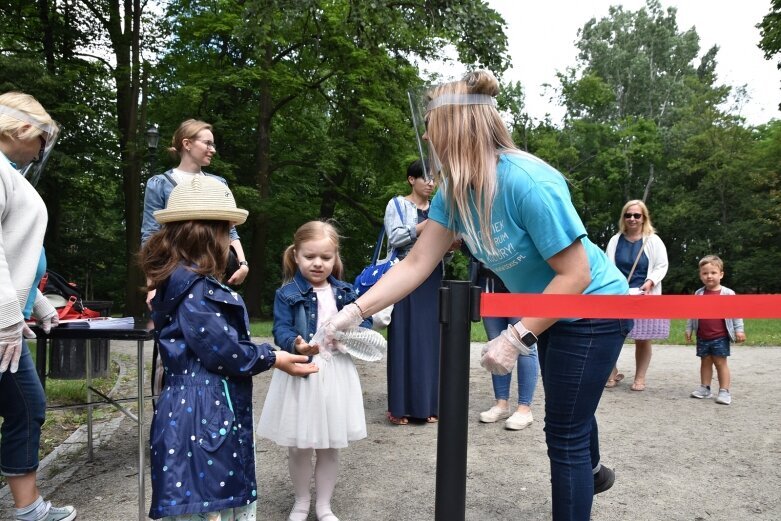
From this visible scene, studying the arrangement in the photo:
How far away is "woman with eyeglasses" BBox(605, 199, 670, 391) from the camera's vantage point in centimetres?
612

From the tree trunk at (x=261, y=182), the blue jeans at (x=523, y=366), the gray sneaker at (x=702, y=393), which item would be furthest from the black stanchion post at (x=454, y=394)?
the tree trunk at (x=261, y=182)

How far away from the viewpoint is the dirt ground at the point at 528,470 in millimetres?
3291

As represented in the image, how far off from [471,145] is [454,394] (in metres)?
0.85

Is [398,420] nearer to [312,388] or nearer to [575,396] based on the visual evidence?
[312,388]

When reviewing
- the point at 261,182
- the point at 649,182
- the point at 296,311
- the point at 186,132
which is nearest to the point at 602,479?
the point at 296,311

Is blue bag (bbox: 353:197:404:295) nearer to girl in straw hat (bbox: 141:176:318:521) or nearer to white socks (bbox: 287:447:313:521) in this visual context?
white socks (bbox: 287:447:313:521)

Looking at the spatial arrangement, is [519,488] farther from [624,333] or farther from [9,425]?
[9,425]

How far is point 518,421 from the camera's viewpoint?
4.73 meters

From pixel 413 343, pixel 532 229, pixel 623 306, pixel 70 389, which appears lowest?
pixel 70 389

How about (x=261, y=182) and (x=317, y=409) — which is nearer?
(x=317, y=409)

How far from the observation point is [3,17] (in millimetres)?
16859

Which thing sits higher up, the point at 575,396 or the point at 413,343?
the point at 575,396

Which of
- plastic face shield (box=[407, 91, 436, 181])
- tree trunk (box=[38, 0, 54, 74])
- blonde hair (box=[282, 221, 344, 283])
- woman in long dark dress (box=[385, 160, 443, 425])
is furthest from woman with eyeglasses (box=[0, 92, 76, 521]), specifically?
tree trunk (box=[38, 0, 54, 74])

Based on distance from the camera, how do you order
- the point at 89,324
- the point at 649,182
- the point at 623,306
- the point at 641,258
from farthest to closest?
the point at 649,182
the point at 641,258
the point at 89,324
the point at 623,306
